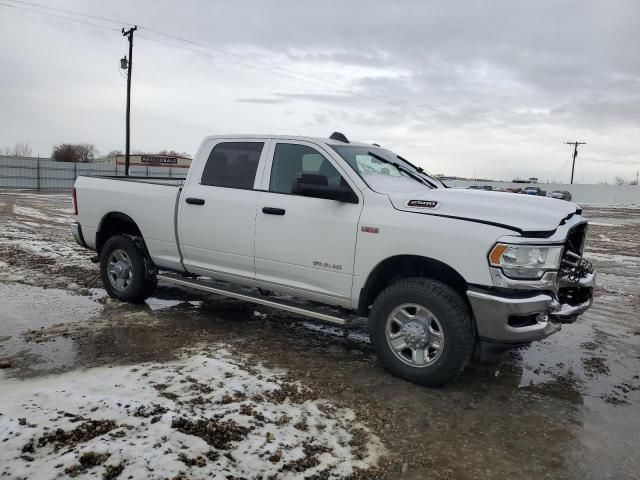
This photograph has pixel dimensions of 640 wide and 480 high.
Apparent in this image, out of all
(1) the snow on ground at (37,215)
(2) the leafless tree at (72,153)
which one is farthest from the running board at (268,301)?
(2) the leafless tree at (72,153)

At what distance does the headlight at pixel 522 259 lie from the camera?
3.77 m

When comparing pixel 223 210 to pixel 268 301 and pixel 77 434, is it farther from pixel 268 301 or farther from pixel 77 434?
pixel 77 434

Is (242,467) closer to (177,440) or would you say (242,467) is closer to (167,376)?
(177,440)

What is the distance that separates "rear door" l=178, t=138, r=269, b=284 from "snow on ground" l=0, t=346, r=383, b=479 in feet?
4.64

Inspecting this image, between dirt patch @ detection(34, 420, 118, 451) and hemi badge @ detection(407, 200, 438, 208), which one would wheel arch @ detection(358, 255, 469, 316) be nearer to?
hemi badge @ detection(407, 200, 438, 208)

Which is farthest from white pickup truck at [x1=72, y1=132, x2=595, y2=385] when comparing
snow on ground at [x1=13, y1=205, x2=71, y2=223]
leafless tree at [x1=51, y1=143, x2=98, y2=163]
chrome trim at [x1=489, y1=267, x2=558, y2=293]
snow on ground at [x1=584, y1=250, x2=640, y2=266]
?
leafless tree at [x1=51, y1=143, x2=98, y2=163]

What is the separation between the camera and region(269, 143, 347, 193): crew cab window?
495 cm

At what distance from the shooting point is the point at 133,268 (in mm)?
6238

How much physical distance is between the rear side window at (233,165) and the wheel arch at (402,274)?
5.47 ft

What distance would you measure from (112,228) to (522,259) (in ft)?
16.5

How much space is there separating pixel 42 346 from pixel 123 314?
3.91ft

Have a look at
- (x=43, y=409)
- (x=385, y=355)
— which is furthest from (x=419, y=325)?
(x=43, y=409)

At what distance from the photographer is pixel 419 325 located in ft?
13.7

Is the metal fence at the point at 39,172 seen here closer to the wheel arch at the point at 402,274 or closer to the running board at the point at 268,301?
the running board at the point at 268,301
